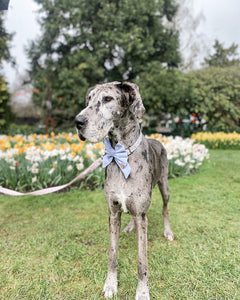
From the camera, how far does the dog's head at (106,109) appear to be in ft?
5.61

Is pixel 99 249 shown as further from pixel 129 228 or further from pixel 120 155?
pixel 120 155

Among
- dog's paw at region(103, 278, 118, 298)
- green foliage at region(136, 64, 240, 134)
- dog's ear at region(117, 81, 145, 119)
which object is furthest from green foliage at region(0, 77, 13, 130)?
dog's paw at region(103, 278, 118, 298)

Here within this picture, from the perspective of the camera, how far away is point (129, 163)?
202 centimetres

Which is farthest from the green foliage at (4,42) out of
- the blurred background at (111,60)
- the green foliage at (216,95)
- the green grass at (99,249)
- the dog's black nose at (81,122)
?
the dog's black nose at (81,122)

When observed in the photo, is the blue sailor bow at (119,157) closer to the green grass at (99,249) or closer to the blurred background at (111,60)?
the green grass at (99,249)

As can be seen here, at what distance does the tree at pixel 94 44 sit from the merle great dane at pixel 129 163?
35.3 ft

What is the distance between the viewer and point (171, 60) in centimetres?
1430

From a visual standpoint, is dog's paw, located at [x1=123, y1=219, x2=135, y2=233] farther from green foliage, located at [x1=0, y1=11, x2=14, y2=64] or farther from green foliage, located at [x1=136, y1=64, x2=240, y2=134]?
green foliage, located at [x1=0, y1=11, x2=14, y2=64]

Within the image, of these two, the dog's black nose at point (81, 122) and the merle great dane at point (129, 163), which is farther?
the merle great dane at point (129, 163)

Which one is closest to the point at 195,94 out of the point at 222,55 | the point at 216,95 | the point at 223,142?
the point at 216,95

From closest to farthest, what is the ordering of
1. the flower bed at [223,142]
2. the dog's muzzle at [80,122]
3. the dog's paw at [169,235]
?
the dog's muzzle at [80,122] < the dog's paw at [169,235] < the flower bed at [223,142]

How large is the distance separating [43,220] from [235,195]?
3.82 m

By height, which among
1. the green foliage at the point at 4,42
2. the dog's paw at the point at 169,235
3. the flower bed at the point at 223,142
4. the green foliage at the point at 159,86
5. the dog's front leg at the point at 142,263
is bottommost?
the flower bed at the point at 223,142

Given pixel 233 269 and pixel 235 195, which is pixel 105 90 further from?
pixel 235 195
